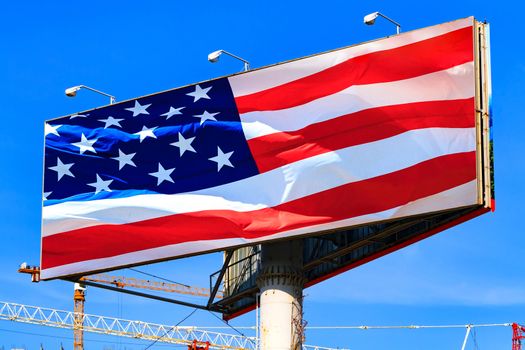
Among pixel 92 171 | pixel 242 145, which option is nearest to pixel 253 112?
pixel 242 145

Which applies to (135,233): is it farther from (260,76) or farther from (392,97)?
(392,97)

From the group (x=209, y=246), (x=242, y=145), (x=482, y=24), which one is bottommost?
(x=209, y=246)

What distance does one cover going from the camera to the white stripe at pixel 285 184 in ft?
181

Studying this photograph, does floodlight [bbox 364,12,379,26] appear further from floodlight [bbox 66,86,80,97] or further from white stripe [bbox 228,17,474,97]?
floodlight [bbox 66,86,80,97]

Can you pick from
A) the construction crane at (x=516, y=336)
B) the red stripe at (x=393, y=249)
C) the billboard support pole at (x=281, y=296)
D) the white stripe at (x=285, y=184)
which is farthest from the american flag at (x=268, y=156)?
the construction crane at (x=516, y=336)

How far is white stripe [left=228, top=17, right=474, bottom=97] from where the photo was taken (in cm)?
5622

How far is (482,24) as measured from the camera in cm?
5566

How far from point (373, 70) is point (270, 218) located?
28.5 feet

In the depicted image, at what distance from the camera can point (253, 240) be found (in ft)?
191

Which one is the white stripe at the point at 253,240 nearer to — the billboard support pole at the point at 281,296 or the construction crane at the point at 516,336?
the billboard support pole at the point at 281,296

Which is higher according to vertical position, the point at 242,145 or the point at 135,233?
the point at 242,145

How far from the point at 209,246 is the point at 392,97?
11.7 m

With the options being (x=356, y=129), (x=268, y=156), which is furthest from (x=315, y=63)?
(x=268, y=156)

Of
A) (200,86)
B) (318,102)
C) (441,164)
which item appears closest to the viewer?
(441,164)
